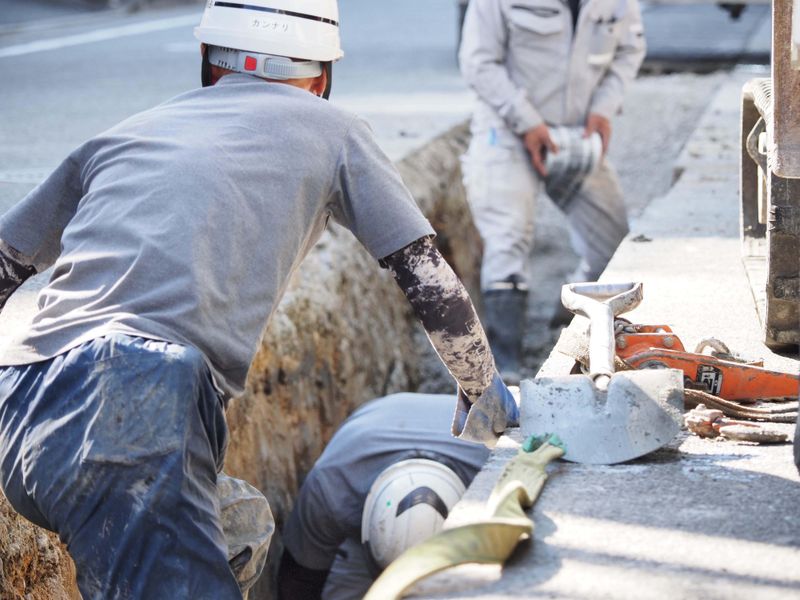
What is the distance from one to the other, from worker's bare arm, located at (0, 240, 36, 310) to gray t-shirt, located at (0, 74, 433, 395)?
0.03 m

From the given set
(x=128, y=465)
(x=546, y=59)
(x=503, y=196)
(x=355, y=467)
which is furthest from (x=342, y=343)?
(x=128, y=465)

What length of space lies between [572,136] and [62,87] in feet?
17.5

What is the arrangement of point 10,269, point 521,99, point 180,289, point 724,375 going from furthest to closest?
point 521,99
point 724,375
point 10,269
point 180,289

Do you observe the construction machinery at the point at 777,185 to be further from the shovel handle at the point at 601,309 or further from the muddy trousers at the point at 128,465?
the muddy trousers at the point at 128,465

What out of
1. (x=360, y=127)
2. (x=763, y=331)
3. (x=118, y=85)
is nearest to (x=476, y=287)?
(x=118, y=85)

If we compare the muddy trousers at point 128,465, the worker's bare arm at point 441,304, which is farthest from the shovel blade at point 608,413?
the muddy trousers at point 128,465

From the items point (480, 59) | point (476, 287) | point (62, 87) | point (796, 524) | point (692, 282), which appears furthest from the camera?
point (62, 87)

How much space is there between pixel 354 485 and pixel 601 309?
1176mm

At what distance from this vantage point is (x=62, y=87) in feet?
31.6

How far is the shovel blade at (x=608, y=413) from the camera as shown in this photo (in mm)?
2562

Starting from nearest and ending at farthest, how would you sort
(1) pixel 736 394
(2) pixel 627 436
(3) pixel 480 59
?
1. (2) pixel 627 436
2. (1) pixel 736 394
3. (3) pixel 480 59

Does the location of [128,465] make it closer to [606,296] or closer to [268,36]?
[268,36]

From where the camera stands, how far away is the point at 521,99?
18.3 ft

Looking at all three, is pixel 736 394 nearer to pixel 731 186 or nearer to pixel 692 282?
pixel 692 282
